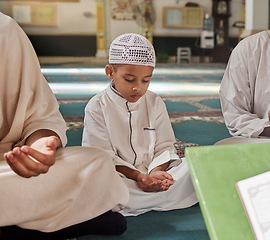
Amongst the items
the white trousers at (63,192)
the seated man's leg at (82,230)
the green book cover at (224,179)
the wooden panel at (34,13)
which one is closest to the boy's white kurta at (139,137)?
the seated man's leg at (82,230)

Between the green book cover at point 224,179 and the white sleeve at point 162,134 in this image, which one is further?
the white sleeve at point 162,134

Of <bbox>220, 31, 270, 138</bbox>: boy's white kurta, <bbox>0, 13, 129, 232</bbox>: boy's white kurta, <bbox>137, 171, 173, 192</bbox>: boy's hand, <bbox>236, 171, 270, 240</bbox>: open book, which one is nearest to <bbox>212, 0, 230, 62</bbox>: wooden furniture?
<bbox>220, 31, 270, 138</bbox>: boy's white kurta

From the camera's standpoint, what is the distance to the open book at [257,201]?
2.97 feet

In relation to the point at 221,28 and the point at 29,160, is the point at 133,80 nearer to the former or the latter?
the point at 29,160

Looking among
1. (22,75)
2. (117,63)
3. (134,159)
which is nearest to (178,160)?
(134,159)

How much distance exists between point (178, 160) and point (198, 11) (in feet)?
43.3

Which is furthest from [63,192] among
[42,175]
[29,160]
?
[29,160]

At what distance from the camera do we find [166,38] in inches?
582

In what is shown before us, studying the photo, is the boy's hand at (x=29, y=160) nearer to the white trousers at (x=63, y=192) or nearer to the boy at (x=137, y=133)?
the white trousers at (x=63, y=192)

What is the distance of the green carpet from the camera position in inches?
63.1

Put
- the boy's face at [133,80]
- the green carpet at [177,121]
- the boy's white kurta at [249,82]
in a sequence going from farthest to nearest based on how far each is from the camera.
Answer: the boy's white kurta at [249,82]
the boy's face at [133,80]
the green carpet at [177,121]

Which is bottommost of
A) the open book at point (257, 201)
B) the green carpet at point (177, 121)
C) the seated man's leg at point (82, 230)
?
the green carpet at point (177, 121)

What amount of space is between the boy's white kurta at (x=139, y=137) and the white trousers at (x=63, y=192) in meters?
0.45

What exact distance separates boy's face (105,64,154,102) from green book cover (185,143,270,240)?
85cm
